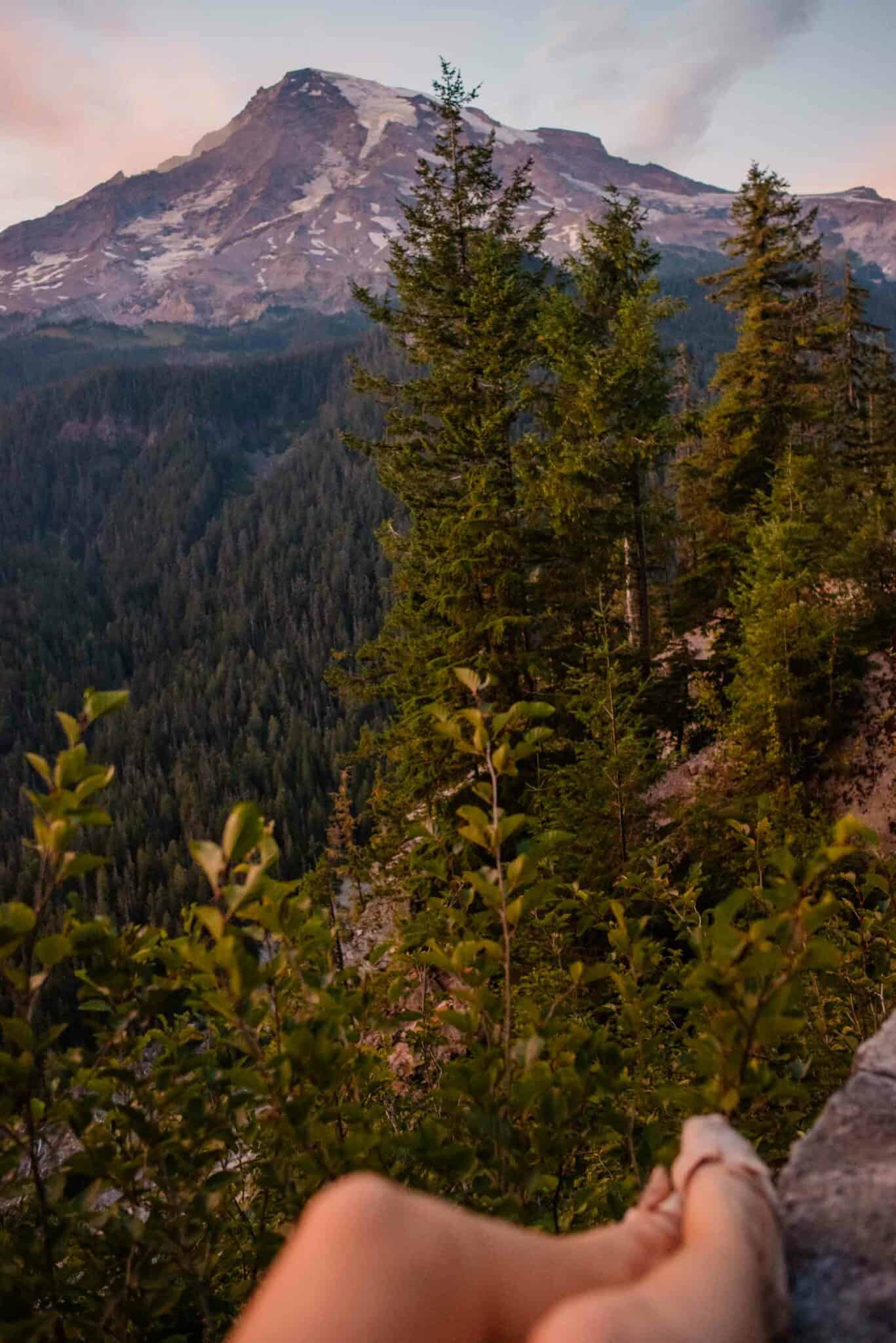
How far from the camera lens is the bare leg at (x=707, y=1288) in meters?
0.94

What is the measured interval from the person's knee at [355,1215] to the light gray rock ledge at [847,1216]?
0.67 m

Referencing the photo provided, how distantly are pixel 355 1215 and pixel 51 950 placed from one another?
865 millimetres

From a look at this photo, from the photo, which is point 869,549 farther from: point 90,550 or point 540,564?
point 90,550

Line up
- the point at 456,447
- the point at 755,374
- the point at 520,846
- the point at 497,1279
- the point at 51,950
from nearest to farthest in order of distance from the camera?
1. the point at 497,1279
2. the point at 51,950
3. the point at 520,846
4. the point at 456,447
5. the point at 755,374

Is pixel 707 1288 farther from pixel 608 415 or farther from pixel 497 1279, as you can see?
pixel 608 415

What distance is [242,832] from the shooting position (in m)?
1.44

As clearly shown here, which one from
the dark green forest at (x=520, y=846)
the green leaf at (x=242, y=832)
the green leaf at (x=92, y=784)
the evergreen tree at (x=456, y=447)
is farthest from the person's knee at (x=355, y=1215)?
the evergreen tree at (x=456, y=447)

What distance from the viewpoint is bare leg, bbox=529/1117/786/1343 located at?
0.94m

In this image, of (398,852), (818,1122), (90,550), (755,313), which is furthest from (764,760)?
(90,550)

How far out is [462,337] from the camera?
1204cm

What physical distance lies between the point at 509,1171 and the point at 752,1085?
0.60m

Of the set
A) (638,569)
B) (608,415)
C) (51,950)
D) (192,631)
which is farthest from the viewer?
(192,631)

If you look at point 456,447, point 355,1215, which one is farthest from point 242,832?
point 456,447

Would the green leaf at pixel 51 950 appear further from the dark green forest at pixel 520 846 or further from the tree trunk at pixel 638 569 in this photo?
the tree trunk at pixel 638 569
